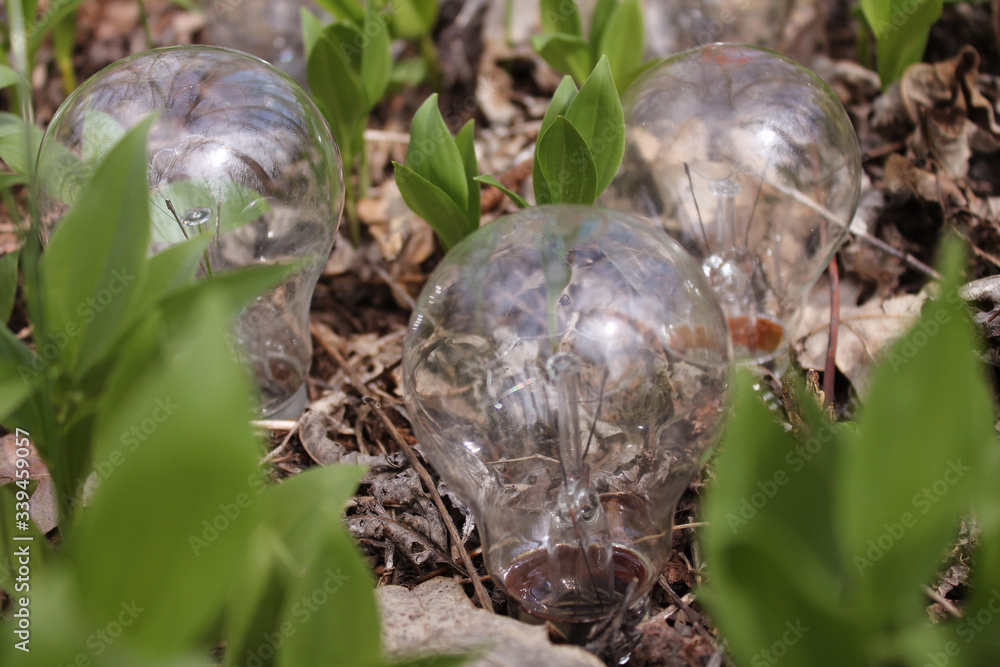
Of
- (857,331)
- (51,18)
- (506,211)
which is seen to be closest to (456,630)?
(857,331)

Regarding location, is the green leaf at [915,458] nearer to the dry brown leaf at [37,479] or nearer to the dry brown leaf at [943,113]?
the dry brown leaf at [37,479]

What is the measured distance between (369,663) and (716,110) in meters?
1.00

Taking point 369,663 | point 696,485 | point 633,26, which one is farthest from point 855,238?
point 369,663

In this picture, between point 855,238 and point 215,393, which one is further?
point 855,238

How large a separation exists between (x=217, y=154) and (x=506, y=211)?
0.67 metres

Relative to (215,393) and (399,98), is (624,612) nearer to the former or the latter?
(215,393)

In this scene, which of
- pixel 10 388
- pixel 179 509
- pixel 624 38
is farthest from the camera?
pixel 624 38

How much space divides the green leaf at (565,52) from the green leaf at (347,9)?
1.12 ft

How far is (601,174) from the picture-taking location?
125cm

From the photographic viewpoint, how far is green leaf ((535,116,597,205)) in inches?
44.9

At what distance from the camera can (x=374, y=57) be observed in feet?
5.16

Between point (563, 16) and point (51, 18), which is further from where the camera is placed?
point (563, 16)

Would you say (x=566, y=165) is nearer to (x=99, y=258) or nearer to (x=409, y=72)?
(x=99, y=258)

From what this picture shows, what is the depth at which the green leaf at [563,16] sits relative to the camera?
165 cm
